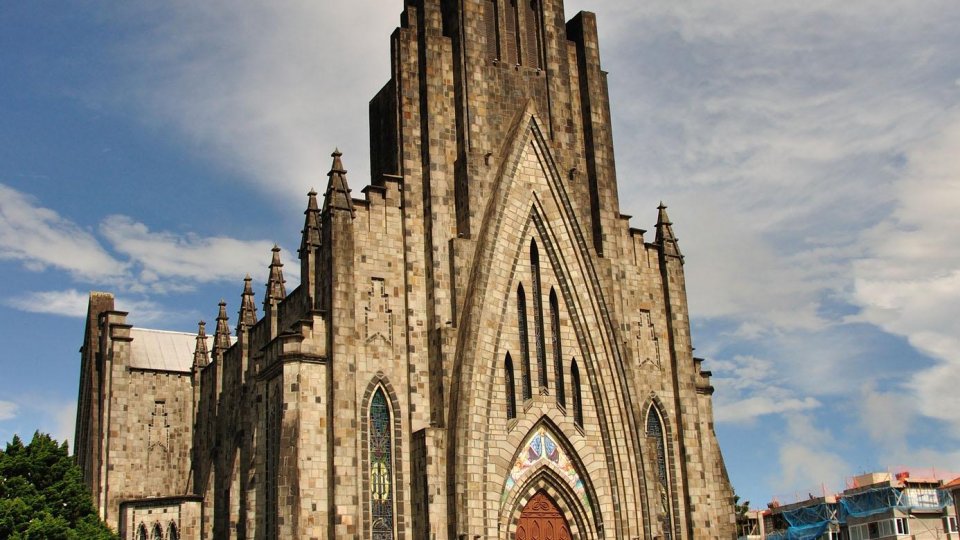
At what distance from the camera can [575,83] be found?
39438mm

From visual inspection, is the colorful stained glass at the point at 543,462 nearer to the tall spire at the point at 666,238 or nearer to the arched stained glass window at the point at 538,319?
the arched stained glass window at the point at 538,319

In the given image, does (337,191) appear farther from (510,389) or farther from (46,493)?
(46,493)

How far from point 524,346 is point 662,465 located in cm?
677

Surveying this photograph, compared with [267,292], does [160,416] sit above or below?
below

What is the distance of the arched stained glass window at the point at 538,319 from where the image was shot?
3478 centimetres

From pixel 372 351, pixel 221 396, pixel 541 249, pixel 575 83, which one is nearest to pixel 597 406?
pixel 541 249

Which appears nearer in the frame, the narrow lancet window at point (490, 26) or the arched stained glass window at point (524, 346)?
the arched stained glass window at point (524, 346)

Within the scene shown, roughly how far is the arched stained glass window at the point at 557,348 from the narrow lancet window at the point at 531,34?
8.82 metres

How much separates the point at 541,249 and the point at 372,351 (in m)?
7.22

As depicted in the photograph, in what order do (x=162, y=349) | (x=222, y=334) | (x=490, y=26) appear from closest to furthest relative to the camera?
1. (x=490, y=26)
2. (x=222, y=334)
3. (x=162, y=349)

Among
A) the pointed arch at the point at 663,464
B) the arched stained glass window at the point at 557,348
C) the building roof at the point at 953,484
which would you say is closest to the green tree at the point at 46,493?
the arched stained glass window at the point at 557,348

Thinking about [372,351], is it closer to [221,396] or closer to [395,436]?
[395,436]

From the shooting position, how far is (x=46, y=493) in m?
36.9

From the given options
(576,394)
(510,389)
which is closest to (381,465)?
(510,389)
